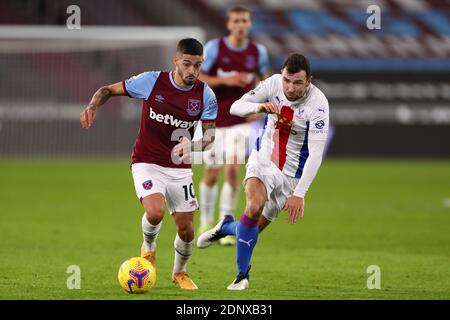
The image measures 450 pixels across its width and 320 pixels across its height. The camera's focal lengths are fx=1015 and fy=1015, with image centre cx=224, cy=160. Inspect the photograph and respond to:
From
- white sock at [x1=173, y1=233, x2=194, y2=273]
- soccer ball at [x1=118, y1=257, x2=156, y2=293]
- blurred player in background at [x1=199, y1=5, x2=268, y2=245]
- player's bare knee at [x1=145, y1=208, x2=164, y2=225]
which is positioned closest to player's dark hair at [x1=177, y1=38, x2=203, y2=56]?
player's bare knee at [x1=145, y1=208, x2=164, y2=225]

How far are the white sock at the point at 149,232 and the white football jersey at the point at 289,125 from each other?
110cm

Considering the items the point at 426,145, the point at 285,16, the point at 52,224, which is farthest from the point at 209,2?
the point at 52,224

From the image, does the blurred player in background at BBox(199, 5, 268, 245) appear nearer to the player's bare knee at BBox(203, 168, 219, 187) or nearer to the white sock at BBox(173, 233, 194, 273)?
the player's bare knee at BBox(203, 168, 219, 187)

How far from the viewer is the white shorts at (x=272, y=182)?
8.45 metres

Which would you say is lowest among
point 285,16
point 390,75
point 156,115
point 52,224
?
point 52,224

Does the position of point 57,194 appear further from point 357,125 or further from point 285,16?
point 285,16

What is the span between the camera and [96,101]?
810cm

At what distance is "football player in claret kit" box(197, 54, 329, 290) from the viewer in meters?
7.97

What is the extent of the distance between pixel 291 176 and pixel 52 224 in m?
5.11

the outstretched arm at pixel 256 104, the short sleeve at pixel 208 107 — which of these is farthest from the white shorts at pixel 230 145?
the short sleeve at pixel 208 107

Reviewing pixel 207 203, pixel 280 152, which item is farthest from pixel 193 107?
pixel 207 203

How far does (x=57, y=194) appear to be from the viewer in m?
16.9

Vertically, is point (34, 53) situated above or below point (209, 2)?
below

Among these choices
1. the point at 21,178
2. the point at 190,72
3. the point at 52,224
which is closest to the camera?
the point at 190,72
